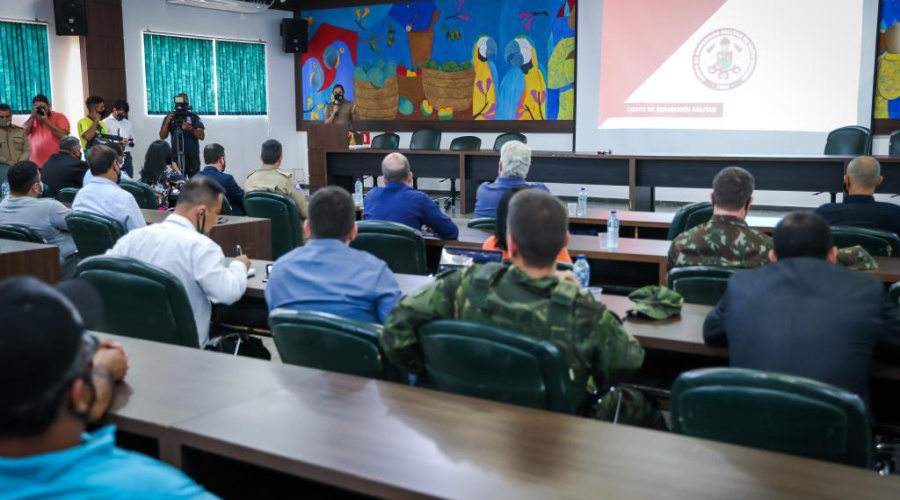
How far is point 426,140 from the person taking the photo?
11.4 meters

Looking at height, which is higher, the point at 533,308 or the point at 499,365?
the point at 533,308

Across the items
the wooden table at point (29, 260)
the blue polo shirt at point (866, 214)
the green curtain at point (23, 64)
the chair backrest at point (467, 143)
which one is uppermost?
the green curtain at point (23, 64)

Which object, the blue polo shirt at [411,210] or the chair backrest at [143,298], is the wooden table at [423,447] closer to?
the chair backrest at [143,298]

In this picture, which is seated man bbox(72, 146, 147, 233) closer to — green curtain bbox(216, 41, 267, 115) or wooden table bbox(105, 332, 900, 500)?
wooden table bbox(105, 332, 900, 500)

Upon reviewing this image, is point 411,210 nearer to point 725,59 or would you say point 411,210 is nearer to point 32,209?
point 32,209

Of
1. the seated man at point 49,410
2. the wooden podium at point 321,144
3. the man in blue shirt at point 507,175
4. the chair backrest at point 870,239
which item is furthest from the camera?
the wooden podium at point 321,144

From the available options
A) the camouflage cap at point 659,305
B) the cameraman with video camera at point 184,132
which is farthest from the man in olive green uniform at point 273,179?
the cameraman with video camera at point 184,132

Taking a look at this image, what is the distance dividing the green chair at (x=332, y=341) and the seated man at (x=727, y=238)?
5.51 feet

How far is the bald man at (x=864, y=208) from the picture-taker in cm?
427

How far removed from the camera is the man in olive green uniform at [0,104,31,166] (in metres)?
9.31

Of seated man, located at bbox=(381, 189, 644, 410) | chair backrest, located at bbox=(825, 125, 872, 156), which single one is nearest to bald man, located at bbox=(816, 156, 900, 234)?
seated man, located at bbox=(381, 189, 644, 410)

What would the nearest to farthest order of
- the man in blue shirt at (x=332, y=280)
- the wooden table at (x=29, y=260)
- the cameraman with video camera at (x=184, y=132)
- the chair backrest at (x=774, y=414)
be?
the chair backrest at (x=774, y=414) → the man in blue shirt at (x=332, y=280) → the wooden table at (x=29, y=260) → the cameraman with video camera at (x=184, y=132)

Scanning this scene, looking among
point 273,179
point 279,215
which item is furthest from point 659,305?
point 273,179

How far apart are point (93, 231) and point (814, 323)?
377 centimetres
